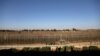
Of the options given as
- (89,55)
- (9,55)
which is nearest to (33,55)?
(9,55)

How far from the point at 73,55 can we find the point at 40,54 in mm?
2886

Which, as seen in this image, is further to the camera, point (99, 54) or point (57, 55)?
point (57, 55)

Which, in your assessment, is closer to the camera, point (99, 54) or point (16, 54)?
point (99, 54)

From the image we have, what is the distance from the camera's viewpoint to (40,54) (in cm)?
1684

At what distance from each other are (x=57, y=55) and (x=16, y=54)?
141 inches

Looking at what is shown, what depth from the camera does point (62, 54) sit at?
1670 cm

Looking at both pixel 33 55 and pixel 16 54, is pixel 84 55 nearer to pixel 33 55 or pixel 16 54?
pixel 33 55

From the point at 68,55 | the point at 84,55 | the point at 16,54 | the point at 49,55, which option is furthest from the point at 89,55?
the point at 16,54

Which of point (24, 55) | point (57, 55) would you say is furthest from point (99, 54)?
point (24, 55)

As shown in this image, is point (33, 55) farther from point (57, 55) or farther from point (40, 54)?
point (57, 55)

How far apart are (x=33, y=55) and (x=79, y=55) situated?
3.90 meters

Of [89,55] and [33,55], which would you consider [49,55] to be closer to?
[33,55]

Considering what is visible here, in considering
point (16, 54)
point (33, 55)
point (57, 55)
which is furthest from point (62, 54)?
point (16, 54)

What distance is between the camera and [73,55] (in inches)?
642
